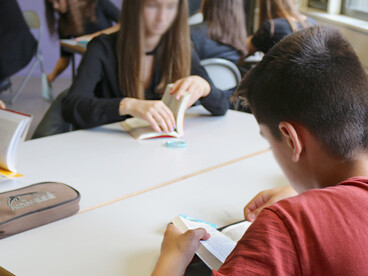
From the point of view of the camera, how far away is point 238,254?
730 mm

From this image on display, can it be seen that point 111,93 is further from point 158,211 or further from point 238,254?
point 238,254

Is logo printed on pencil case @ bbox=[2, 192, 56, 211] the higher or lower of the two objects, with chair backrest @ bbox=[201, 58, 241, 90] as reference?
higher

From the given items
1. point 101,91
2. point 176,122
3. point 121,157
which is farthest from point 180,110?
point 101,91

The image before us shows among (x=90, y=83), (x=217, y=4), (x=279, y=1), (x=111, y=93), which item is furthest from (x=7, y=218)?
(x=279, y=1)

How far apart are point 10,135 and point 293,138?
88 cm

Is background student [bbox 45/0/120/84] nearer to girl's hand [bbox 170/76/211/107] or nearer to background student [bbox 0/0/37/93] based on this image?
background student [bbox 0/0/37/93]

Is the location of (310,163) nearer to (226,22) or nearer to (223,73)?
(223,73)

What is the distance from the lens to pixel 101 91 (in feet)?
7.06

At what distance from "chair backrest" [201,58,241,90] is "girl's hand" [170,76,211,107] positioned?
39cm

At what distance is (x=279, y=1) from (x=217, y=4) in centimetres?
44

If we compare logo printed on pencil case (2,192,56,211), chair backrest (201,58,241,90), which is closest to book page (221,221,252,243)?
logo printed on pencil case (2,192,56,211)

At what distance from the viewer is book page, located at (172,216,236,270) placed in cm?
96

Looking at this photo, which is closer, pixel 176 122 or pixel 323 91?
pixel 323 91

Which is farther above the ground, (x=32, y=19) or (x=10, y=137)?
(x=10, y=137)
